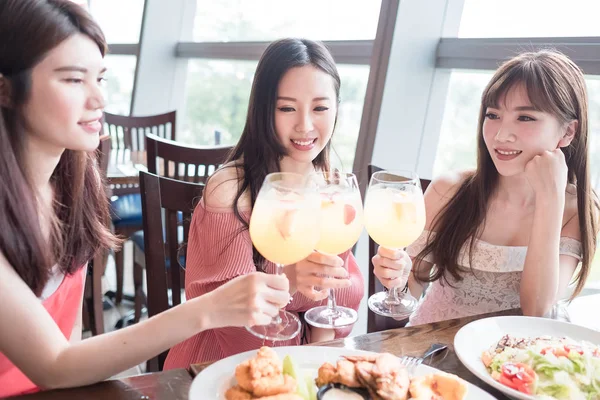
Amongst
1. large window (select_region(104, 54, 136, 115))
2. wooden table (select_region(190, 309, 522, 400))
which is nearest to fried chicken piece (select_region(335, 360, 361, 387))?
wooden table (select_region(190, 309, 522, 400))

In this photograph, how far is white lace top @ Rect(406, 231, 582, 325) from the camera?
5.70 feet

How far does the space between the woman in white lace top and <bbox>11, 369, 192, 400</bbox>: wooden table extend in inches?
25.3

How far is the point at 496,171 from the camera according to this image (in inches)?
73.1

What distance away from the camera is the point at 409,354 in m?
1.20

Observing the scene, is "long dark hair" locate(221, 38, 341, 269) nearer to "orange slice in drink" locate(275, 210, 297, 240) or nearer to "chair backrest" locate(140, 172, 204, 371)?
"chair backrest" locate(140, 172, 204, 371)

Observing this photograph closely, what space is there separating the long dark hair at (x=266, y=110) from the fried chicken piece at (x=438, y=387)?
74 centimetres

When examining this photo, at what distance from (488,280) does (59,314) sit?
1.23 meters

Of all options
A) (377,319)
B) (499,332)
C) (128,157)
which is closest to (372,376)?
(499,332)

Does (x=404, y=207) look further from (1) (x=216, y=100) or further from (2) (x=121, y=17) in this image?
(2) (x=121, y=17)

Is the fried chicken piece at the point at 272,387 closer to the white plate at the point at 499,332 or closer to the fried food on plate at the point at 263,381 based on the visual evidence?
the fried food on plate at the point at 263,381

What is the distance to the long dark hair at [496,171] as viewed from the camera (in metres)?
1.62

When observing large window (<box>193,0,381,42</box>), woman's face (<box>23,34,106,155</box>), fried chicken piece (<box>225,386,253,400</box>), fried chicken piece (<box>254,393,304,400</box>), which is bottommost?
fried chicken piece (<box>225,386,253,400</box>)

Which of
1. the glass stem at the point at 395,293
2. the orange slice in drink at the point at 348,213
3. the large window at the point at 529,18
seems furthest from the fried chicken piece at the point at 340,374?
the large window at the point at 529,18

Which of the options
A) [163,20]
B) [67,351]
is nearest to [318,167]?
[67,351]
